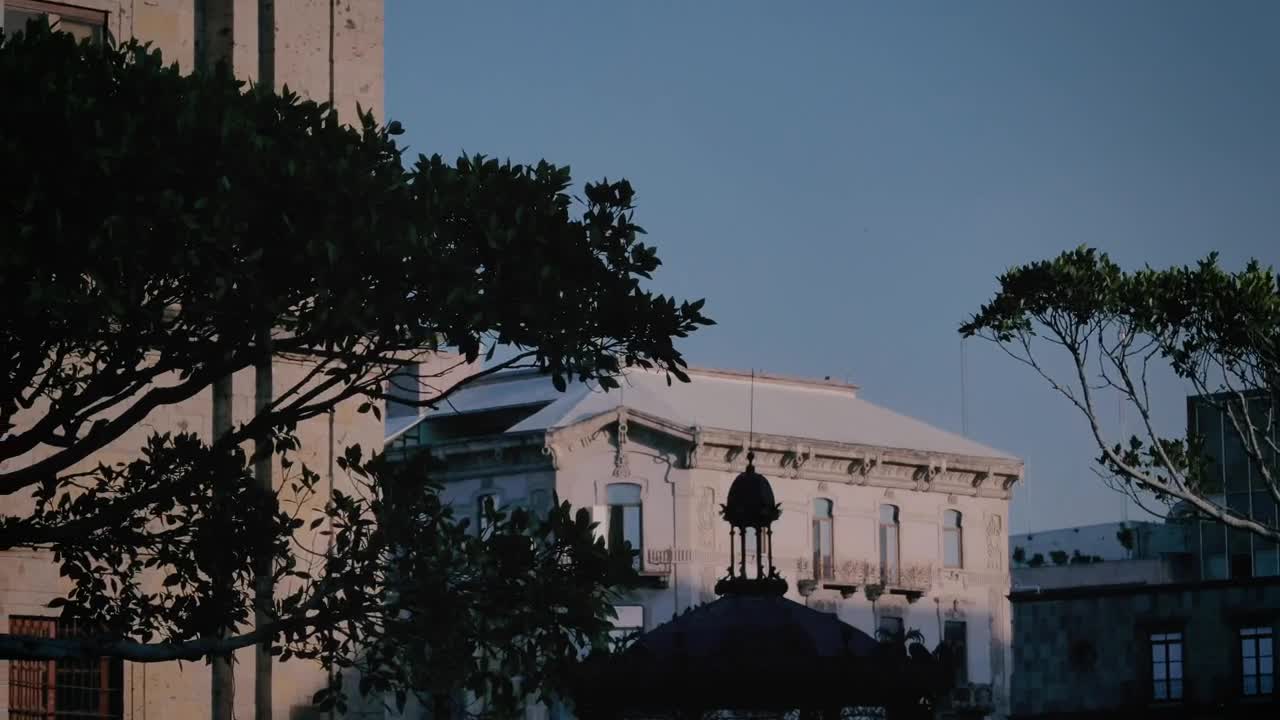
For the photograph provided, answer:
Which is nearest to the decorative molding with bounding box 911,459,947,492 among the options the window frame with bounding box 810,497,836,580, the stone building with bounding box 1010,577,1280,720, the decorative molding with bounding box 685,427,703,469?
the window frame with bounding box 810,497,836,580

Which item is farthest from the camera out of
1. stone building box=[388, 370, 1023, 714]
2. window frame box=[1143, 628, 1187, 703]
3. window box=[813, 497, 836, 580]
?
window box=[813, 497, 836, 580]

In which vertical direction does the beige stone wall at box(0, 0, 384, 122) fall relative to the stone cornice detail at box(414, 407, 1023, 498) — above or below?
above

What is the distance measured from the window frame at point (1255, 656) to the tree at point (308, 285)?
4600cm

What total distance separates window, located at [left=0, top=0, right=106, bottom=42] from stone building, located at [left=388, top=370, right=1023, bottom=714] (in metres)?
39.5

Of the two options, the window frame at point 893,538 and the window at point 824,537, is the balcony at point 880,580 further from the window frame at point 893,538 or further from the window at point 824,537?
the window at point 824,537

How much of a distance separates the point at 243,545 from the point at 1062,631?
4818 cm

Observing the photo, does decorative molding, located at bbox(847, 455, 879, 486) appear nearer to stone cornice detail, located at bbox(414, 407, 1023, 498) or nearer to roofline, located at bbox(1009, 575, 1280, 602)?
stone cornice detail, located at bbox(414, 407, 1023, 498)

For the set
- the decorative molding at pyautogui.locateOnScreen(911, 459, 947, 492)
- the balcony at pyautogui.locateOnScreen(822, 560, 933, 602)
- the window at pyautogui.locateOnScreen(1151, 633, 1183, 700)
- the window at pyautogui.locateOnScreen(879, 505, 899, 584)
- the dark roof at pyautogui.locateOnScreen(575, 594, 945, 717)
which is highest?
the decorative molding at pyautogui.locateOnScreen(911, 459, 947, 492)

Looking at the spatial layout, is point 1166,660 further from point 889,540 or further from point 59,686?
point 59,686

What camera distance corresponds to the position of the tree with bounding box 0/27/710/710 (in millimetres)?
15062

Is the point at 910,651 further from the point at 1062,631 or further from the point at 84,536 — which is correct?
the point at 1062,631

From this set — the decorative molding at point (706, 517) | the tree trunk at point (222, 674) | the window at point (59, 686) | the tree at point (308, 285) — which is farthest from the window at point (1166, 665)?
the tree at point (308, 285)

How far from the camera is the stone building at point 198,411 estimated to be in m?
22.8

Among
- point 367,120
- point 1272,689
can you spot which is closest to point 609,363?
point 367,120
